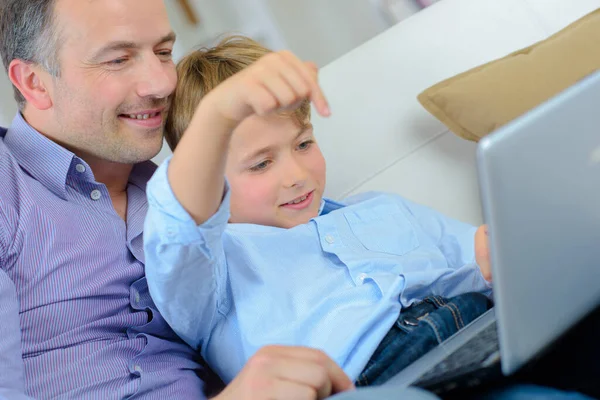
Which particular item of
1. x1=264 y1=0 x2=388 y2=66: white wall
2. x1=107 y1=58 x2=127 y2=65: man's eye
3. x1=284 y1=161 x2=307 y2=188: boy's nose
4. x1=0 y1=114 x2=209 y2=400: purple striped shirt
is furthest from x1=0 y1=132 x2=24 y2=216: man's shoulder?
x1=264 y1=0 x2=388 y2=66: white wall

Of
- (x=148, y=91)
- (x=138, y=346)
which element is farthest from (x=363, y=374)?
(x=148, y=91)

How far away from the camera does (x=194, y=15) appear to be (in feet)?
8.84

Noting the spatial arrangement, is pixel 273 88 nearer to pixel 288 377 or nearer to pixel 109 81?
pixel 288 377

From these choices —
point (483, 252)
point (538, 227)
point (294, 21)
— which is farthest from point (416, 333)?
point (294, 21)

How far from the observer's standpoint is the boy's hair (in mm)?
1419

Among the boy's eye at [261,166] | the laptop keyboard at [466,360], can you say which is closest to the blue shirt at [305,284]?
the boy's eye at [261,166]

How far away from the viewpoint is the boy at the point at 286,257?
0.99 m

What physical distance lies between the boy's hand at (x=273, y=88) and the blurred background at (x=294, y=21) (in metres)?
1.76

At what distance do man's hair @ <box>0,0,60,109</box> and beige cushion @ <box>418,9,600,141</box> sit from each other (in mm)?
842

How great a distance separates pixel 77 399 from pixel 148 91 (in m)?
0.57

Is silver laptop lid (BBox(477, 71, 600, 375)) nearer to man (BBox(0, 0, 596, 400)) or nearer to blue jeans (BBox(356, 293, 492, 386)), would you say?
blue jeans (BBox(356, 293, 492, 386))

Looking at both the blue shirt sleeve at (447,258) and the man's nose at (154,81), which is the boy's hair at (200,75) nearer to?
the man's nose at (154,81)

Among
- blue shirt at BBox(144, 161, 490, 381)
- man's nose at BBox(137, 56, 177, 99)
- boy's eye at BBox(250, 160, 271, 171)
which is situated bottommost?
blue shirt at BBox(144, 161, 490, 381)

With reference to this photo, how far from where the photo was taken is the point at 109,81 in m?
1.38
